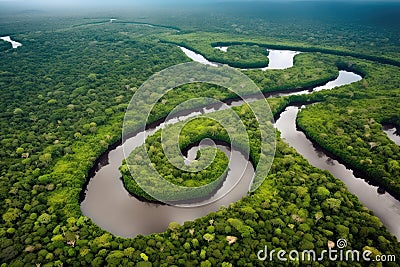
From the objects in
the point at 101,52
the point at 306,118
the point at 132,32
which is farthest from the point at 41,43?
Answer: the point at 306,118

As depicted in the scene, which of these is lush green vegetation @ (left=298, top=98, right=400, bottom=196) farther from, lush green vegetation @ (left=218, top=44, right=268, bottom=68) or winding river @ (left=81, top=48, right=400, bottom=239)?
lush green vegetation @ (left=218, top=44, right=268, bottom=68)

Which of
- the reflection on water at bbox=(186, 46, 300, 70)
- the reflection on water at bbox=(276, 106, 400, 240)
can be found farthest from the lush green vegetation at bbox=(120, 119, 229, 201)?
the reflection on water at bbox=(186, 46, 300, 70)

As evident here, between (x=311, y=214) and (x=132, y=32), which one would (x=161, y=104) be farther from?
(x=132, y=32)

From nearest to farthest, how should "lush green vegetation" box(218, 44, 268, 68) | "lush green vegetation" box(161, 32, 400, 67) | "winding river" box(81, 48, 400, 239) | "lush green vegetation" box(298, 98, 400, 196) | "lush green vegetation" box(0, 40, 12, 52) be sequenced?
"winding river" box(81, 48, 400, 239) → "lush green vegetation" box(298, 98, 400, 196) → "lush green vegetation" box(218, 44, 268, 68) → "lush green vegetation" box(161, 32, 400, 67) → "lush green vegetation" box(0, 40, 12, 52)

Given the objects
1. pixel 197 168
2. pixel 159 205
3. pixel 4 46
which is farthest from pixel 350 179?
pixel 4 46

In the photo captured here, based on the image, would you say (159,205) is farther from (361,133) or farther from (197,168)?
(361,133)
